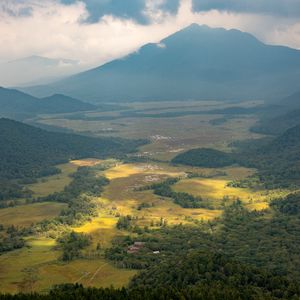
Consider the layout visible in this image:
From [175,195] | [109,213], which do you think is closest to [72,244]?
Result: [109,213]

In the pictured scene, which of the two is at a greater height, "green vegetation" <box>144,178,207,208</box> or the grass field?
the grass field

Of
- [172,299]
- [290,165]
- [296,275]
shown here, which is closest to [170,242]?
[296,275]

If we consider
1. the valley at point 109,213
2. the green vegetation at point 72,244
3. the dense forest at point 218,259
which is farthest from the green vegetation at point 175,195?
the green vegetation at point 72,244

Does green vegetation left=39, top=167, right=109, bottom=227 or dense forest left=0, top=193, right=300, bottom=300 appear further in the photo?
green vegetation left=39, top=167, right=109, bottom=227

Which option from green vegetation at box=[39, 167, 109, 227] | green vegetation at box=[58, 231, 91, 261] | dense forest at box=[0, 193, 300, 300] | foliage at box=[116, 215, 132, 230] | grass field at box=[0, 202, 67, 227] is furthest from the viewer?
grass field at box=[0, 202, 67, 227]

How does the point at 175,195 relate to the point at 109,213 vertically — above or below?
below

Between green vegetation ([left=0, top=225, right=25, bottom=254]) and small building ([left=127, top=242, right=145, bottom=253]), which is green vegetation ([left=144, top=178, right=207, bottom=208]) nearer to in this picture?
small building ([left=127, top=242, right=145, bottom=253])

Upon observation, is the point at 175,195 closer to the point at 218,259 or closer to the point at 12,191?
the point at 12,191

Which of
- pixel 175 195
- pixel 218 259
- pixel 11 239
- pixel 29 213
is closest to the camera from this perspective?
pixel 218 259

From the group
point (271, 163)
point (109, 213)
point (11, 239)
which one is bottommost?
point (271, 163)

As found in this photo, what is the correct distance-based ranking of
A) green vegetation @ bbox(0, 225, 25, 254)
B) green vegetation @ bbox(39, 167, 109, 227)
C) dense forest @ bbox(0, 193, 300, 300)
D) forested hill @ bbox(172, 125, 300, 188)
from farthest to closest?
forested hill @ bbox(172, 125, 300, 188) → green vegetation @ bbox(39, 167, 109, 227) → green vegetation @ bbox(0, 225, 25, 254) → dense forest @ bbox(0, 193, 300, 300)

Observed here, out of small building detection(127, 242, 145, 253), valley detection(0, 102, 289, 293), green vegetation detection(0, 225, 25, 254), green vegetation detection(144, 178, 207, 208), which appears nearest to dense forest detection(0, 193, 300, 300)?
small building detection(127, 242, 145, 253)
